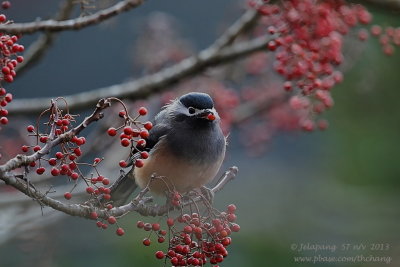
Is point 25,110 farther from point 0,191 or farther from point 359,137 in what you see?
point 359,137

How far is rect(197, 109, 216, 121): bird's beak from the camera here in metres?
3.43

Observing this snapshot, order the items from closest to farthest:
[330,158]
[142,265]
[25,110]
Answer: [25,110] < [142,265] < [330,158]

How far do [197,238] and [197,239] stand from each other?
0.09 ft

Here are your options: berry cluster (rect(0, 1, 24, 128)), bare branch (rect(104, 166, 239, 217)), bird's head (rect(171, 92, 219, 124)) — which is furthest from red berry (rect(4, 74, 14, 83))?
bird's head (rect(171, 92, 219, 124))

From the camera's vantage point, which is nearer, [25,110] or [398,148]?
[25,110]

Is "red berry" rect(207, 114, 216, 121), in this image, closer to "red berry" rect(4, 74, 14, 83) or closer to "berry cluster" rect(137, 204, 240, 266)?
"berry cluster" rect(137, 204, 240, 266)

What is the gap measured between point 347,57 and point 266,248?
217 centimetres

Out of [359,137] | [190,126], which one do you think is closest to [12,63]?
[190,126]

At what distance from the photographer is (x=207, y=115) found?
3.46m

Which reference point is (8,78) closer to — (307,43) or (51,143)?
(51,143)

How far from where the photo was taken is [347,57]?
5.15 metres

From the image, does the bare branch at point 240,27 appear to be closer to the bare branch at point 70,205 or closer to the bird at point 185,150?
the bird at point 185,150

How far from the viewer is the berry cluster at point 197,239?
2.41m

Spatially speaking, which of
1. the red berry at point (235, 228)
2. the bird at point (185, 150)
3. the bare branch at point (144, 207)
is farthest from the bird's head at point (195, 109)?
the red berry at point (235, 228)
